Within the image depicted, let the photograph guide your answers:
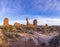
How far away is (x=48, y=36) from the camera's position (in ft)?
73.6

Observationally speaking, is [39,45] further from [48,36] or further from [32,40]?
[48,36]

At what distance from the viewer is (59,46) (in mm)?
18656

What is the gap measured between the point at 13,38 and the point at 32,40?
229 cm

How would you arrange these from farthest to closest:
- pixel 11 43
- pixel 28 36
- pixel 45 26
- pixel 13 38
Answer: pixel 45 26 < pixel 28 36 < pixel 13 38 < pixel 11 43

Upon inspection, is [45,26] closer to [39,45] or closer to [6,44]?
[39,45]

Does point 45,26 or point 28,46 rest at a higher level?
point 45,26

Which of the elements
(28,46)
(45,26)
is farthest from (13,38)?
(45,26)

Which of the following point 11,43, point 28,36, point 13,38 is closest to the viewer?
point 11,43

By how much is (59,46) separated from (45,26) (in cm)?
1144

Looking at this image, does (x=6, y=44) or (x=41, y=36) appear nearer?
(x=6, y=44)

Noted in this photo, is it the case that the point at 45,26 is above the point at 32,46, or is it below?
above

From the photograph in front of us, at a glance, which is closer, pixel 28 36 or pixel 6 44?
pixel 6 44

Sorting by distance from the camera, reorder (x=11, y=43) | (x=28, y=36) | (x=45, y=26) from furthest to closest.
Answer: (x=45, y=26) → (x=28, y=36) → (x=11, y=43)

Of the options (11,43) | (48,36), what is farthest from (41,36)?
(11,43)
